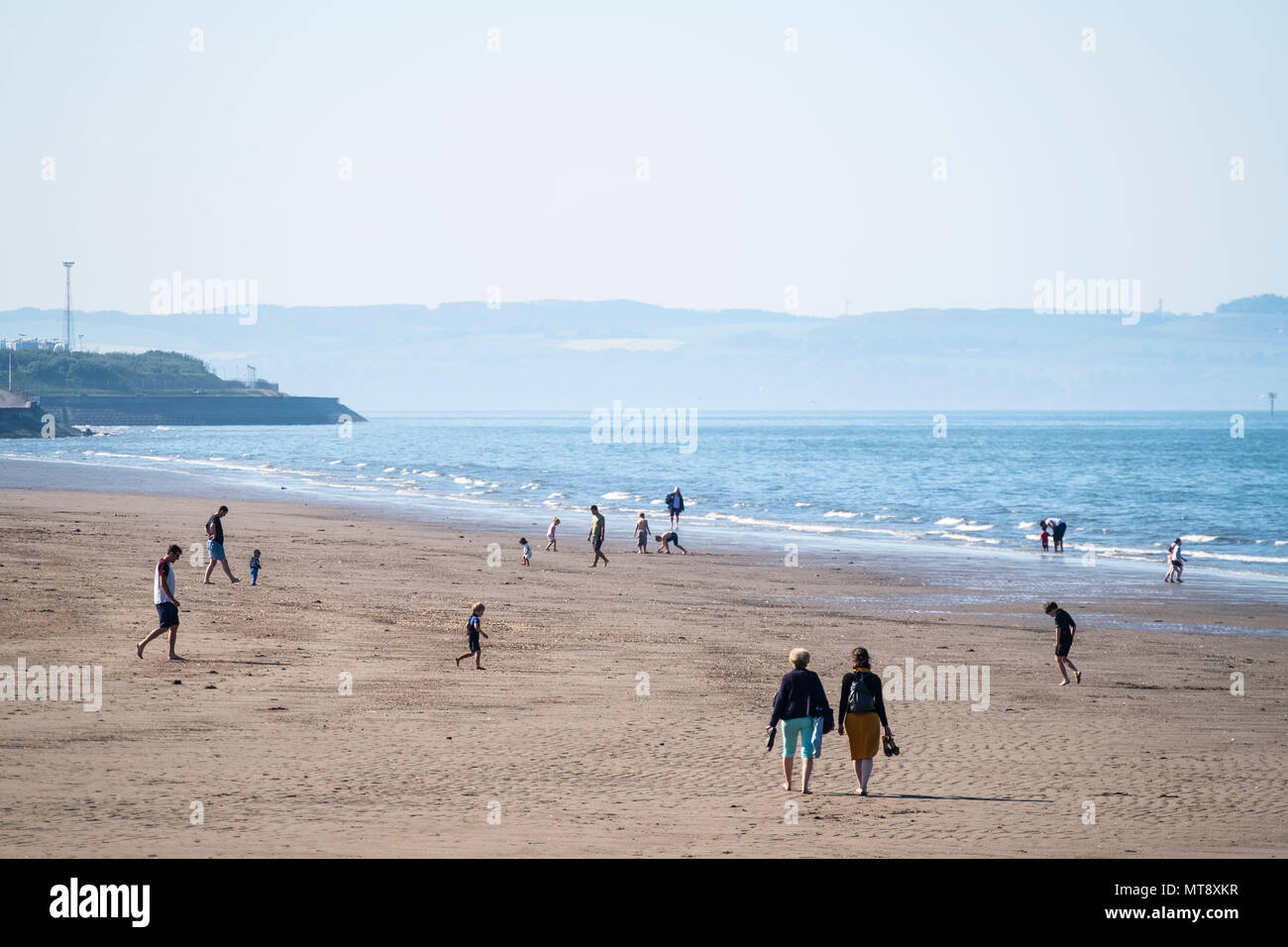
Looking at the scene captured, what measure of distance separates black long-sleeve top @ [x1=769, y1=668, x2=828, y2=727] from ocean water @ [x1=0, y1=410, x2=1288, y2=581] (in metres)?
26.6

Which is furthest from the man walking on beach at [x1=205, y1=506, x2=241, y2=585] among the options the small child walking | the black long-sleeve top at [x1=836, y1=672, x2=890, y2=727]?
the black long-sleeve top at [x1=836, y1=672, x2=890, y2=727]

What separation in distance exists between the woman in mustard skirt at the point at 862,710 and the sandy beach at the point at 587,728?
56 centimetres

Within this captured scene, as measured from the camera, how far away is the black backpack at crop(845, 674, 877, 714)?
11789mm

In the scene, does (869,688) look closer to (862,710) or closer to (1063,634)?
(862,710)

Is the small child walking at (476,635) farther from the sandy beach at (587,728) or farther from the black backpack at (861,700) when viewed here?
the black backpack at (861,700)

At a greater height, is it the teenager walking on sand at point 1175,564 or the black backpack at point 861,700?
the black backpack at point 861,700

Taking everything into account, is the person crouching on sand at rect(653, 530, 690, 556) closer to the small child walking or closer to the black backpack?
the small child walking

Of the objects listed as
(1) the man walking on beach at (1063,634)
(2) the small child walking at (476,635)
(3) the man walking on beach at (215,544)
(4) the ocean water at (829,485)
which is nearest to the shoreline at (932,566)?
(4) the ocean water at (829,485)

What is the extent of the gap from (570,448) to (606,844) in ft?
410

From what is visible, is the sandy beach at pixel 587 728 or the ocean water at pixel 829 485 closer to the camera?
the sandy beach at pixel 587 728

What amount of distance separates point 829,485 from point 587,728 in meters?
62.1

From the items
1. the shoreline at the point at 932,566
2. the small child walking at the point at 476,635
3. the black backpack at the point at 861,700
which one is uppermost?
the black backpack at the point at 861,700

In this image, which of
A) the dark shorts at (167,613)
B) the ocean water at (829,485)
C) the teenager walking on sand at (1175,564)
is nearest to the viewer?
the dark shorts at (167,613)

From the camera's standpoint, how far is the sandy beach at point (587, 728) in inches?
414
